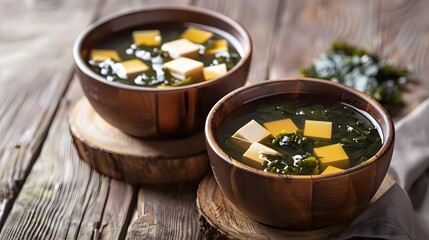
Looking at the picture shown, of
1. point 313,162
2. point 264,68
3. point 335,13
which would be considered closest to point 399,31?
point 335,13

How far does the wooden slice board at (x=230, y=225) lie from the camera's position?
1.59 meters

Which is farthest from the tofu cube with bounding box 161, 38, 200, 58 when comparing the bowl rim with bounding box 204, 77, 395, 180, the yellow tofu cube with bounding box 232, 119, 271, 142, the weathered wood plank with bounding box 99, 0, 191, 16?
the weathered wood plank with bounding box 99, 0, 191, 16

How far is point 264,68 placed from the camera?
2328mm

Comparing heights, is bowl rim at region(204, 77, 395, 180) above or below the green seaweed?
above

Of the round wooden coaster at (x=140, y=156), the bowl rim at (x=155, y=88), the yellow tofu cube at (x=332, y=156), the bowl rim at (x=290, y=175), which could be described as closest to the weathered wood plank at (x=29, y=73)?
the round wooden coaster at (x=140, y=156)

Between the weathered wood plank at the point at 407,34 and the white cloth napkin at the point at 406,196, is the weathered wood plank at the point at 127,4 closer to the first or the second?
the weathered wood plank at the point at 407,34

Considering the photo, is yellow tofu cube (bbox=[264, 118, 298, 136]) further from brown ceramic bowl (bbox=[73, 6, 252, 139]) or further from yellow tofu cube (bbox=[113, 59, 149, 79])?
yellow tofu cube (bbox=[113, 59, 149, 79])

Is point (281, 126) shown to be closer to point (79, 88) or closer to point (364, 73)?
point (364, 73)

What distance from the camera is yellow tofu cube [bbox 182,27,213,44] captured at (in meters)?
2.04

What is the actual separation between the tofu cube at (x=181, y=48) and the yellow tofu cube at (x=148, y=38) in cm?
4

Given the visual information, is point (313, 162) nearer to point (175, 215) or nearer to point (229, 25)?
point (175, 215)

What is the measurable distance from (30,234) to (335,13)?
138 centimetres

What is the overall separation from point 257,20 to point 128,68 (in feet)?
2.63

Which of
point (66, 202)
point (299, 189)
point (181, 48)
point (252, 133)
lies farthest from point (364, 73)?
point (66, 202)
